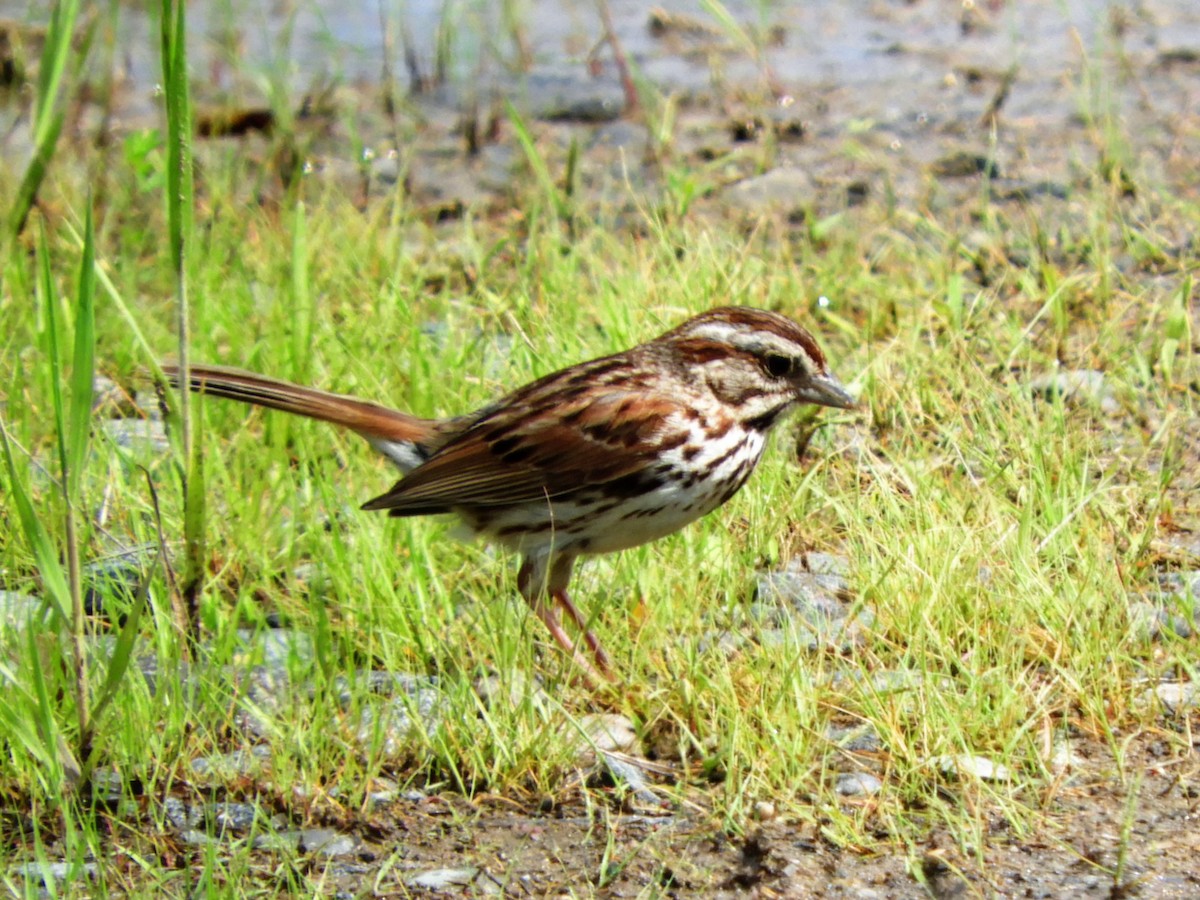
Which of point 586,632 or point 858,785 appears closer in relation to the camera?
point 858,785

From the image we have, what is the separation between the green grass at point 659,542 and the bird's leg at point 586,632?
0.24ft

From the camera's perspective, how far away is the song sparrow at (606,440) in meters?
4.84

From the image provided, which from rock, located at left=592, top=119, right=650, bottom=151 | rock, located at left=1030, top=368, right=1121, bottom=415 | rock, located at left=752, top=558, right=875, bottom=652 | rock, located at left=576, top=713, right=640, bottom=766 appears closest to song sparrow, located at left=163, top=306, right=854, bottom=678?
rock, located at left=576, top=713, right=640, bottom=766

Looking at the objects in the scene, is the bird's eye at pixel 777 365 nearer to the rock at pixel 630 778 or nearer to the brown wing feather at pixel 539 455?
the brown wing feather at pixel 539 455

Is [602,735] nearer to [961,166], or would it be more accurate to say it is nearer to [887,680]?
[887,680]

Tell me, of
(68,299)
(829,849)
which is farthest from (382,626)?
(68,299)

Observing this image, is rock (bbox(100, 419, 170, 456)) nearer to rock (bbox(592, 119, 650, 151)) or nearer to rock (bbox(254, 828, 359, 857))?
rock (bbox(254, 828, 359, 857))

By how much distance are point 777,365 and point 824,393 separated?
0.18 m

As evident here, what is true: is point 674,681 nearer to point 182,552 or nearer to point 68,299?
point 182,552

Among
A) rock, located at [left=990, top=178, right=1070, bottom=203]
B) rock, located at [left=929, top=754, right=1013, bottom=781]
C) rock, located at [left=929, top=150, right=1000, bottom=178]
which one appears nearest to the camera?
rock, located at [left=929, top=754, right=1013, bottom=781]

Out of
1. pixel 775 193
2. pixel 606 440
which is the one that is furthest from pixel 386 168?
pixel 606 440

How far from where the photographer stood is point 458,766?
4426mm

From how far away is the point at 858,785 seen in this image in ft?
14.0

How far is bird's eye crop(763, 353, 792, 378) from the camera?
5.11m
